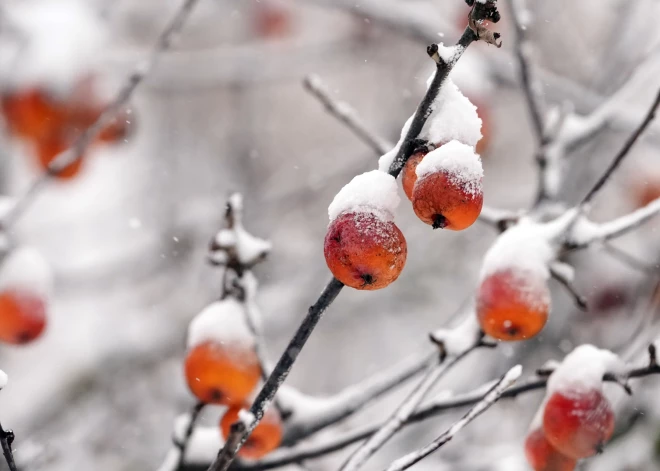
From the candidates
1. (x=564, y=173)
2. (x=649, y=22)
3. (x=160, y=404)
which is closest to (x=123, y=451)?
(x=160, y=404)

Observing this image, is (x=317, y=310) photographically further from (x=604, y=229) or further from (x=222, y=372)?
(x=604, y=229)

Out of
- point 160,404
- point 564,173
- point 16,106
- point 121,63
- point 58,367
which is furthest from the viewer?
point 58,367

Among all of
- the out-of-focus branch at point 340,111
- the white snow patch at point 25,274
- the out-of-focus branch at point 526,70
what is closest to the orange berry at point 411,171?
the out-of-focus branch at point 340,111

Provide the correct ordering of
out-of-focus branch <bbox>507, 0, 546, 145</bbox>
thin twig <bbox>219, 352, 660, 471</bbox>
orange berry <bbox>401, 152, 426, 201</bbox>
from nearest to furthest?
orange berry <bbox>401, 152, 426, 201</bbox>, thin twig <bbox>219, 352, 660, 471</bbox>, out-of-focus branch <bbox>507, 0, 546, 145</bbox>

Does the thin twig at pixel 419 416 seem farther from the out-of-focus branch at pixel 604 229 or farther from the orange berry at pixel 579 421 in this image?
the out-of-focus branch at pixel 604 229

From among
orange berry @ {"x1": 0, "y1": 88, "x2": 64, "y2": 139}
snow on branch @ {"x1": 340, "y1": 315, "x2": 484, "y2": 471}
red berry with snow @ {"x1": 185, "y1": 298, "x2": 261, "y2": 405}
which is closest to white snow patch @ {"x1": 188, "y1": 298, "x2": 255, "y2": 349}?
red berry with snow @ {"x1": 185, "y1": 298, "x2": 261, "y2": 405}

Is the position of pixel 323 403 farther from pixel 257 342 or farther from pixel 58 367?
pixel 58 367

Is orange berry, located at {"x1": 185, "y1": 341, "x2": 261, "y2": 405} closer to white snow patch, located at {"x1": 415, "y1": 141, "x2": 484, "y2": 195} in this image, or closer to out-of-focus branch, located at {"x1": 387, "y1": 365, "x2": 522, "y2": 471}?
out-of-focus branch, located at {"x1": 387, "y1": 365, "x2": 522, "y2": 471}
